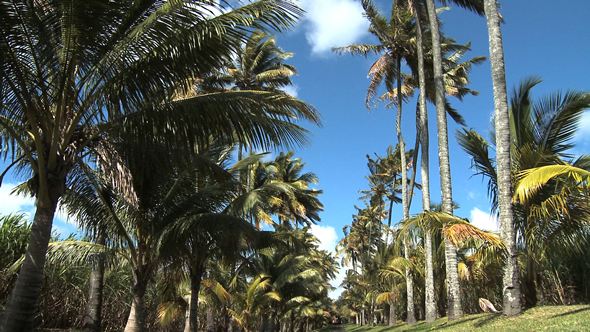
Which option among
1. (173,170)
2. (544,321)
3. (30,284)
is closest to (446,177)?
(544,321)

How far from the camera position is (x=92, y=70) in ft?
18.7

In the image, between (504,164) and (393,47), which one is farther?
(393,47)

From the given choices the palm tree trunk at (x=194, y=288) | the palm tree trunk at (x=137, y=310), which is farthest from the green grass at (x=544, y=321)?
the palm tree trunk at (x=194, y=288)

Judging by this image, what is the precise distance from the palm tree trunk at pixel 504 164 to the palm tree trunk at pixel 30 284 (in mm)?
7734

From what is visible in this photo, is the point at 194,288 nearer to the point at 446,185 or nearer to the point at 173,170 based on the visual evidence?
the point at 173,170

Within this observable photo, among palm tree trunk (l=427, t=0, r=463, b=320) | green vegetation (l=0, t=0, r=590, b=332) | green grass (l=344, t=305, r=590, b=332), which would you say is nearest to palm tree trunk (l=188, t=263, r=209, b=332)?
green vegetation (l=0, t=0, r=590, b=332)

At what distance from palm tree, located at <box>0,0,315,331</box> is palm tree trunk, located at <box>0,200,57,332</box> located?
0.04ft

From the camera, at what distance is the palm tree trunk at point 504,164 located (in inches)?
291

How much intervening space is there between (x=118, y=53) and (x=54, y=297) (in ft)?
30.3

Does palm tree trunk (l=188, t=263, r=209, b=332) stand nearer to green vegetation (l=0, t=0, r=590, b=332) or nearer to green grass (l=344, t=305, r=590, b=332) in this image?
green vegetation (l=0, t=0, r=590, b=332)

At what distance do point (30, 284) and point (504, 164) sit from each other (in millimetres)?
8405

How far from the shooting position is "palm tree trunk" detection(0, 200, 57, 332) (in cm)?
499

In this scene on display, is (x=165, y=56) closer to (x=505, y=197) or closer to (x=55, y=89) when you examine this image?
(x=55, y=89)

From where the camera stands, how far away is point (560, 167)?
659cm
